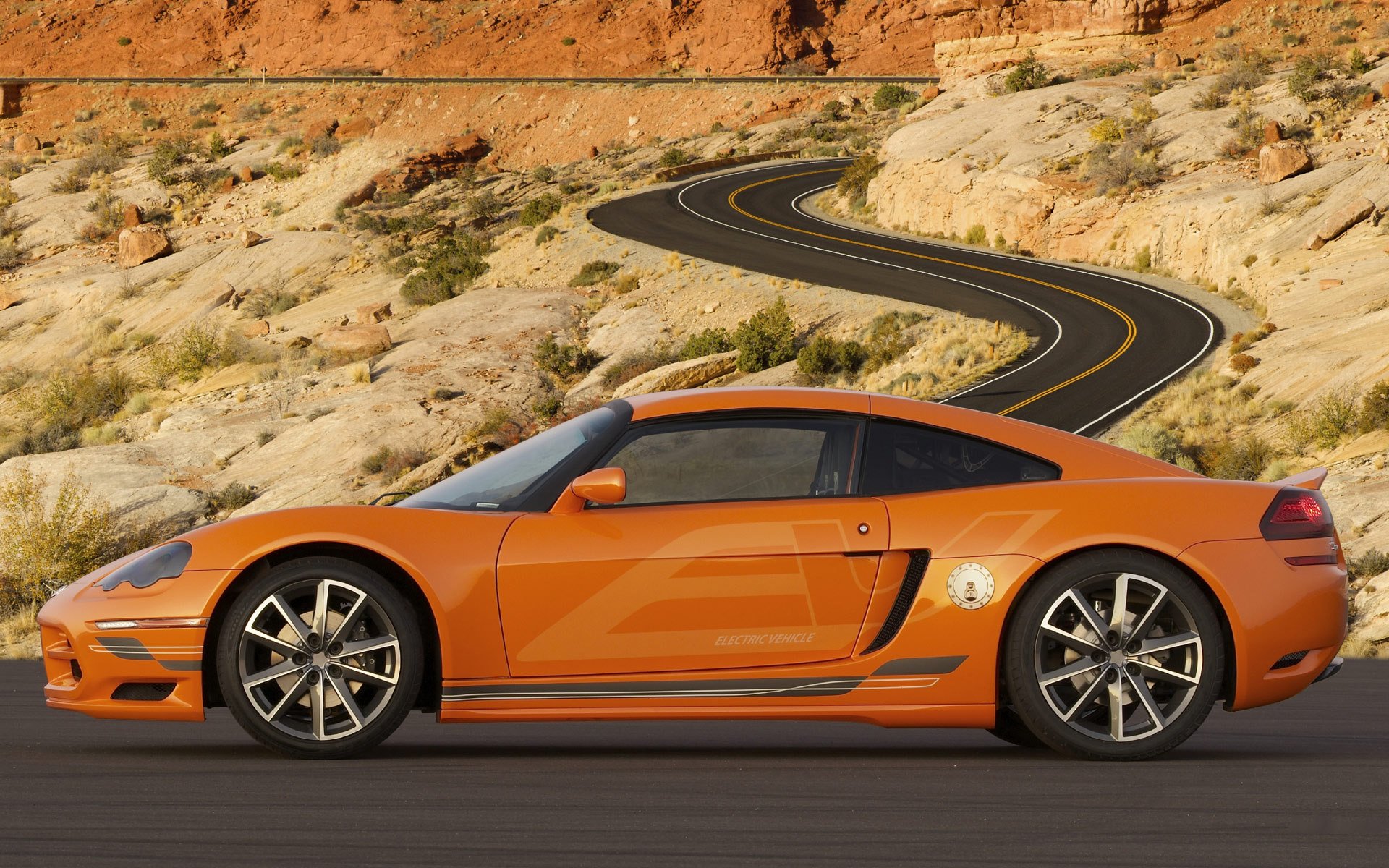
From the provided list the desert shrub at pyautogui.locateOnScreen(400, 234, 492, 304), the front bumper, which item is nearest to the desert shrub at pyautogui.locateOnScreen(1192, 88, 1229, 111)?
the desert shrub at pyautogui.locateOnScreen(400, 234, 492, 304)

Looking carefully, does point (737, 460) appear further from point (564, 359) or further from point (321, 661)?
point (564, 359)

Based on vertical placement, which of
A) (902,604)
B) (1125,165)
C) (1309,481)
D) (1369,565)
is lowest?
(1369,565)

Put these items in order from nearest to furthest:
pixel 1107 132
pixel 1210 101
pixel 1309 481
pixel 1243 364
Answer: pixel 1309 481 → pixel 1243 364 → pixel 1107 132 → pixel 1210 101

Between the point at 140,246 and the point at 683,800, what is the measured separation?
62481mm

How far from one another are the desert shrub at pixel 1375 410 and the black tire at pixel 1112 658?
22.4 metres

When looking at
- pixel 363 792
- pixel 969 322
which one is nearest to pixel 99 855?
pixel 363 792

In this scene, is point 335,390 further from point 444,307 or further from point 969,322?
point 969,322

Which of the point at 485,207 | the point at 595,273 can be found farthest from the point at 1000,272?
the point at 485,207

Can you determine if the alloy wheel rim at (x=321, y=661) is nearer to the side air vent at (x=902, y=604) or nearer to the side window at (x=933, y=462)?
the side air vent at (x=902, y=604)

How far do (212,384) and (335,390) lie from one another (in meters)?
5.17

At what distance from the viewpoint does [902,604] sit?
625 cm

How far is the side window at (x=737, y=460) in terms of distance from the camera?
252 inches

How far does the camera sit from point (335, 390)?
139 feet

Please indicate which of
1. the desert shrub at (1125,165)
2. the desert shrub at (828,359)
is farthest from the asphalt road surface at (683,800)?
the desert shrub at (1125,165)
